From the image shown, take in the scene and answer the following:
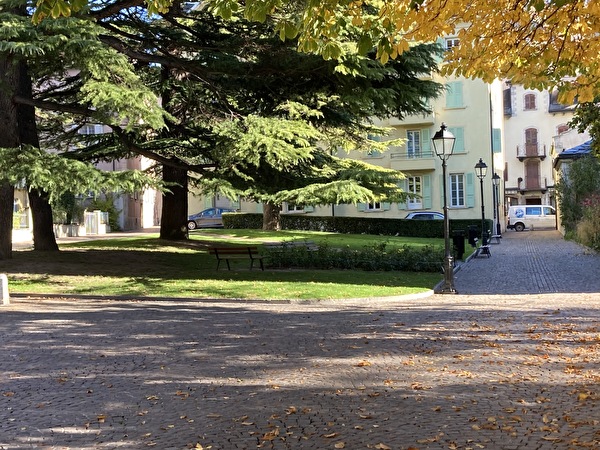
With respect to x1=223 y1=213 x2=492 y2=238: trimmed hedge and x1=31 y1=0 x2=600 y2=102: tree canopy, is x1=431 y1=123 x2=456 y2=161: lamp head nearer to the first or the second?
x1=31 y1=0 x2=600 y2=102: tree canopy

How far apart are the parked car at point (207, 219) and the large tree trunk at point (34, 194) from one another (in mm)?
27462

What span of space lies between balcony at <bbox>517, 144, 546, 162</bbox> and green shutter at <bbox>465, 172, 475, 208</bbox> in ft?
92.3

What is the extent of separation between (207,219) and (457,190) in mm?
17801

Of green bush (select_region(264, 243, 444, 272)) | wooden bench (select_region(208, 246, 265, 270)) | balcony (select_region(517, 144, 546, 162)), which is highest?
balcony (select_region(517, 144, 546, 162))

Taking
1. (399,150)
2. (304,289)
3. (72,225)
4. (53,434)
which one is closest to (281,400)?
(53,434)

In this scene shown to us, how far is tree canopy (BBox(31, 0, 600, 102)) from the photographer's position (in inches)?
302

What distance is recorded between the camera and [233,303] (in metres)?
15.5

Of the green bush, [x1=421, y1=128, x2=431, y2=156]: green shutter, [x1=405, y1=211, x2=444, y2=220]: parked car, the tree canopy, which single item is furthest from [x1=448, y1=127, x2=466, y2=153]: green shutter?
the tree canopy

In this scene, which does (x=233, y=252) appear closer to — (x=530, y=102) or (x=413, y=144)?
(x=413, y=144)

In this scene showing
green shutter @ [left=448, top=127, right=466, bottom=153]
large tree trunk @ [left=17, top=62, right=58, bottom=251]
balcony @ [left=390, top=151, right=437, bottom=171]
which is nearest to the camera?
large tree trunk @ [left=17, top=62, right=58, bottom=251]

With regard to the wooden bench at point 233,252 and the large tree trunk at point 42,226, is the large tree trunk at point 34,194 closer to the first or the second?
the large tree trunk at point 42,226

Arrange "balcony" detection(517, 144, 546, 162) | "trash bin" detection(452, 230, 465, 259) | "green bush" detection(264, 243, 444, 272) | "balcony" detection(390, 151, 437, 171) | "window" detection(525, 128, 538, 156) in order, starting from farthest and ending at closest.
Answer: "window" detection(525, 128, 538, 156) → "balcony" detection(517, 144, 546, 162) → "balcony" detection(390, 151, 437, 171) → "trash bin" detection(452, 230, 465, 259) → "green bush" detection(264, 243, 444, 272)

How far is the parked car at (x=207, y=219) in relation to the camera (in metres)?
52.1

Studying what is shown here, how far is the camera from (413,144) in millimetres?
49875
